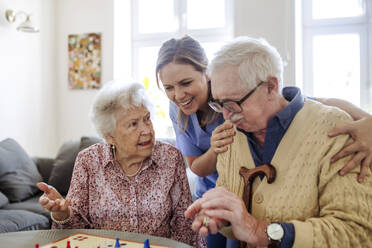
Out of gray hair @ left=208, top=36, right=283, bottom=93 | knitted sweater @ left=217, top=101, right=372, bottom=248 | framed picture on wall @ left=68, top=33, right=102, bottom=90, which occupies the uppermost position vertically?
framed picture on wall @ left=68, top=33, right=102, bottom=90

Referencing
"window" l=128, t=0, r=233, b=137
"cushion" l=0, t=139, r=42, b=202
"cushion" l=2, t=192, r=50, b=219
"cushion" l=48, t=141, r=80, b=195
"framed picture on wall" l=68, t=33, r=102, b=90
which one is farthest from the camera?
"framed picture on wall" l=68, t=33, r=102, b=90

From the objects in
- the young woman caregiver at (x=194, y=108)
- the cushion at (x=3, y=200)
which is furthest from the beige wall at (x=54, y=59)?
the young woman caregiver at (x=194, y=108)

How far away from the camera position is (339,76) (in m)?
3.97

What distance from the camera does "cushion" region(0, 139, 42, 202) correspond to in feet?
11.2

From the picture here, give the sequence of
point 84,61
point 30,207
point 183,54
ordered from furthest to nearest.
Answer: point 84,61, point 30,207, point 183,54

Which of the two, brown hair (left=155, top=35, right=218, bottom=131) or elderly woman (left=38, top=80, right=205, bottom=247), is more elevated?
brown hair (left=155, top=35, right=218, bottom=131)

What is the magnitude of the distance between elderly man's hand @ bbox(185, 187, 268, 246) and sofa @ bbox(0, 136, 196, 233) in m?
1.98

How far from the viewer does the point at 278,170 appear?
127 cm

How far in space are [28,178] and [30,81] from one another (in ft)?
4.61

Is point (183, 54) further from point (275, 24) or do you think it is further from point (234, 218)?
point (275, 24)

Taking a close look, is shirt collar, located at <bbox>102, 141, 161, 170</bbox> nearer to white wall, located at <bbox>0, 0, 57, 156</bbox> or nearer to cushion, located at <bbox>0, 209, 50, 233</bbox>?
cushion, located at <bbox>0, 209, 50, 233</bbox>

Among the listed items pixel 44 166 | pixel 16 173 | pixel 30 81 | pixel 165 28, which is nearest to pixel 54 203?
pixel 16 173

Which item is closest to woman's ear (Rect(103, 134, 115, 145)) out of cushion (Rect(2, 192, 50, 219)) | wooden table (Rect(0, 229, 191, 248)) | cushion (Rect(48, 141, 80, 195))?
wooden table (Rect(0, 229, 191, 248))

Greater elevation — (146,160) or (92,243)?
(146,160)
